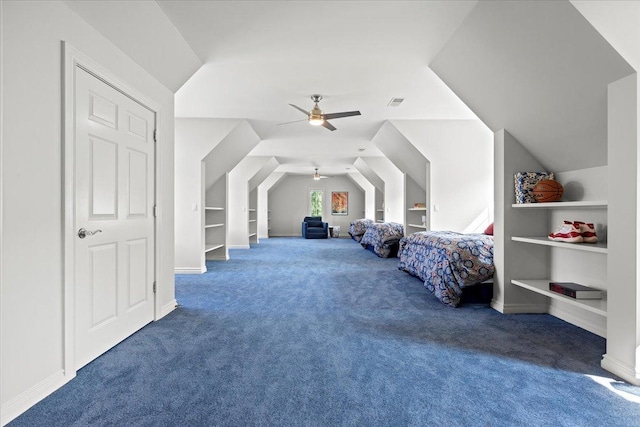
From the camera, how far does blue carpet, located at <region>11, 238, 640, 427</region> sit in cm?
174

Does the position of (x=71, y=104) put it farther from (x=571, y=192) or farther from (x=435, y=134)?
(x=435, y=134)

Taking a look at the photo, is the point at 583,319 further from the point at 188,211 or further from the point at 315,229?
the point at 315,229

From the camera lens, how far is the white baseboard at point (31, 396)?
5.49 feet

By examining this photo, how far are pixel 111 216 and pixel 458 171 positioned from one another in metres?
5.38

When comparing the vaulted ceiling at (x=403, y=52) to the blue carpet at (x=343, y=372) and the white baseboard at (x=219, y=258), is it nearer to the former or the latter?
the blue carpet at (x=343, y=372)

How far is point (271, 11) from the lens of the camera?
2727 millimetres

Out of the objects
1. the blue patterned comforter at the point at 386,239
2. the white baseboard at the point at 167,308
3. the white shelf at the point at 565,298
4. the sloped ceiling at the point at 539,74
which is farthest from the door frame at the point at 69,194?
the blue patterned comforter at the point at 386,239

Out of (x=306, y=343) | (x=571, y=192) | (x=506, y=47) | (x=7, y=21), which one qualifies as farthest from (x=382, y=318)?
(x=7, y=21)

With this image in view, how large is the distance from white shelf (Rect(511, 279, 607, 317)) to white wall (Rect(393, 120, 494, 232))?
2.79 meters

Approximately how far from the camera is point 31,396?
181 cm

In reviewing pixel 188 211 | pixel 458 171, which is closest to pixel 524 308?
pixel 458 171

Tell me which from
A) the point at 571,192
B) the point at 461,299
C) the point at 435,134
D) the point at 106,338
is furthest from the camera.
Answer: the point at 435,134

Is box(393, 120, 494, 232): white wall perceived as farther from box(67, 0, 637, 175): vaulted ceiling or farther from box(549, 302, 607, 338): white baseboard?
box(549, 302, 607, 338): white baseboard

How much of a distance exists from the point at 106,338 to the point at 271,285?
242cm
